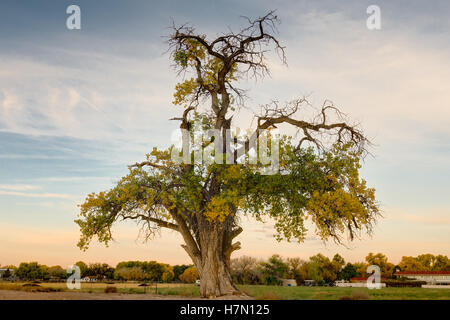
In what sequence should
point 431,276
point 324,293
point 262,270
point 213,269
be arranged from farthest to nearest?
point 431,276 → point 262,270 → point 324,293 → point 213,269

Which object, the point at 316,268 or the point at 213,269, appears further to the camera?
the point at 316,268

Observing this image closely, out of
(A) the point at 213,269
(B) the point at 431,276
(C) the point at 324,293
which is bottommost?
(B) the point at 431,276

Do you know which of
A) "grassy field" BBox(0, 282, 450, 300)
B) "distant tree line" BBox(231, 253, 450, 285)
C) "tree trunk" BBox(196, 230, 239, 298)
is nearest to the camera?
"grassy field" BBox(0, 282, 450, 300)

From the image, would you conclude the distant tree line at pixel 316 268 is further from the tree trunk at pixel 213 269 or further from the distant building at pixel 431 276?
the tree trunk at pixel 213 269

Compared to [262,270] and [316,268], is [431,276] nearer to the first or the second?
[316,268]

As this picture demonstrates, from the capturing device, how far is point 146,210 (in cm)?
2125

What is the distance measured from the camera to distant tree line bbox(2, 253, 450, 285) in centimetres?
5150

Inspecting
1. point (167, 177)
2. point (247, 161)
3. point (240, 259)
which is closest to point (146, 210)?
point (167, 177)

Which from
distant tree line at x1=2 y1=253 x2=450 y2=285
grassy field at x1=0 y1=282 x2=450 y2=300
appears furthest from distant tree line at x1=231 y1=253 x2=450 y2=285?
grassy field at x1=0 y1=282 x2=450 y2=300

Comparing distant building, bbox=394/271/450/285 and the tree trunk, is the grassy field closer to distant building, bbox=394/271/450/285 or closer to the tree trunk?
the tree trunk

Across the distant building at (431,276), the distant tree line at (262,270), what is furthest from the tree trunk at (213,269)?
the distant building at (431,276)

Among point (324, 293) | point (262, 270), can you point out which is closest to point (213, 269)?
point (324, 293)

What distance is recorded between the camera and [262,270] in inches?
2057

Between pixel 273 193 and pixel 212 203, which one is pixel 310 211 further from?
pixel 212 203
